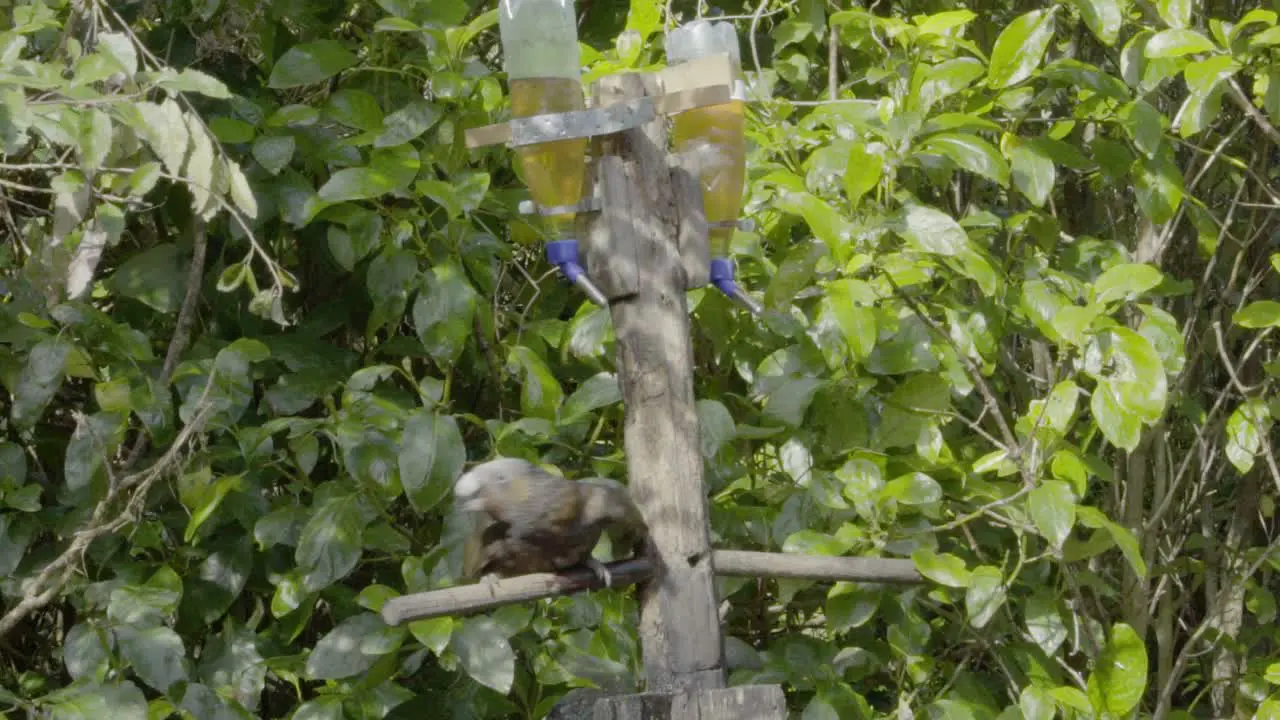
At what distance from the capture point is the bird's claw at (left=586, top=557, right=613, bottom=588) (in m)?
1.67

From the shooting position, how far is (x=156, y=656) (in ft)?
7.97

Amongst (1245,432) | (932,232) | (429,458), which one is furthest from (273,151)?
(1245,432)

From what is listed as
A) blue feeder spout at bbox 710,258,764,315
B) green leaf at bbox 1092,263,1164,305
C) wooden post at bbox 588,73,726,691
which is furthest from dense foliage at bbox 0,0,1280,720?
wooden post at bbox 588,73,726,691

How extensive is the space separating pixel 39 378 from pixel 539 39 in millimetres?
1109

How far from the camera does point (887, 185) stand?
94.5 inches

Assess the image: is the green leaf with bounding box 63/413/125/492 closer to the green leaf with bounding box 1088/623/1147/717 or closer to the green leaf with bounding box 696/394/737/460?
the green leaf with bounding box 696/394/737/460

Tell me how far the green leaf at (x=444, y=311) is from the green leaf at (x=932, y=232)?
0.67 m

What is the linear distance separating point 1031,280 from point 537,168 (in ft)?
3.28

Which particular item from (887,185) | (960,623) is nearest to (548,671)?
(960,623)

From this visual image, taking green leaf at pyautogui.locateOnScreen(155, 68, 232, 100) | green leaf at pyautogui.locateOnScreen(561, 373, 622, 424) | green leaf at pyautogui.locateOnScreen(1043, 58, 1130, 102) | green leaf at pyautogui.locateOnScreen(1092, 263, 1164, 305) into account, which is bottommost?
green leaf at pyautogui.locateOnScreen(561, 373, 622, 424)

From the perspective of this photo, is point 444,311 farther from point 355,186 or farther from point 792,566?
point 792,566

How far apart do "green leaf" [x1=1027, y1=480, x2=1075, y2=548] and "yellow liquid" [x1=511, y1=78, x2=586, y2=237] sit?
0.80 m

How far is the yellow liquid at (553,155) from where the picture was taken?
1.78 meters

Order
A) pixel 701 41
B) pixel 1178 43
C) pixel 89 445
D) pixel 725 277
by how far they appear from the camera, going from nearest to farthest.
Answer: pixel 725 277 < pixel 701 41 < pixel 1178 43 < pixel 89 445
